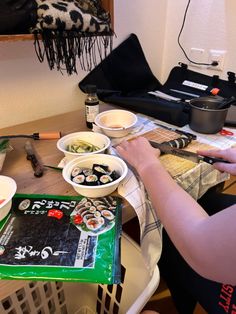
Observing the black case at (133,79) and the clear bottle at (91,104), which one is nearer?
the clear bottle at (91,104)

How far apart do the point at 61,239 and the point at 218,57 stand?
111cm

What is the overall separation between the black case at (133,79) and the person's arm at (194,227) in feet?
1.67

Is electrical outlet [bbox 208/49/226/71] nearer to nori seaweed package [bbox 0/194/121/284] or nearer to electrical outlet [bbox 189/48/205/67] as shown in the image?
electrical outlet [bbox 189/48/205/67]

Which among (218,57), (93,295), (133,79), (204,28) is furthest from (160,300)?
(204,28)

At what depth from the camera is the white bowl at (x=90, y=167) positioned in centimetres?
55

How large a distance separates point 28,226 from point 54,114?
68 cm

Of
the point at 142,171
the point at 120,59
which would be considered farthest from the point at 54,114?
the point at 142,171

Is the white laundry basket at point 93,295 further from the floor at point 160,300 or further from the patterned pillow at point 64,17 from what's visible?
the patterned pillow at point 64,17

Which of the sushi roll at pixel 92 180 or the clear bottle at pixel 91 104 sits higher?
the clear bottle at pixel 91 104

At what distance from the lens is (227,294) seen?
1.92ft

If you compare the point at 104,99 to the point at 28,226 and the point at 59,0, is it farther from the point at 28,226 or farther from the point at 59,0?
the point at 28,226

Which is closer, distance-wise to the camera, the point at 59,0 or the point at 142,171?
the point at 142,171

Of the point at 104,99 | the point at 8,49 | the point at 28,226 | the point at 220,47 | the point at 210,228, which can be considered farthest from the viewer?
the point at 220,47

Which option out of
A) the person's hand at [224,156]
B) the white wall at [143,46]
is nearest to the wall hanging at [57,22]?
the white wall at [143,46]
